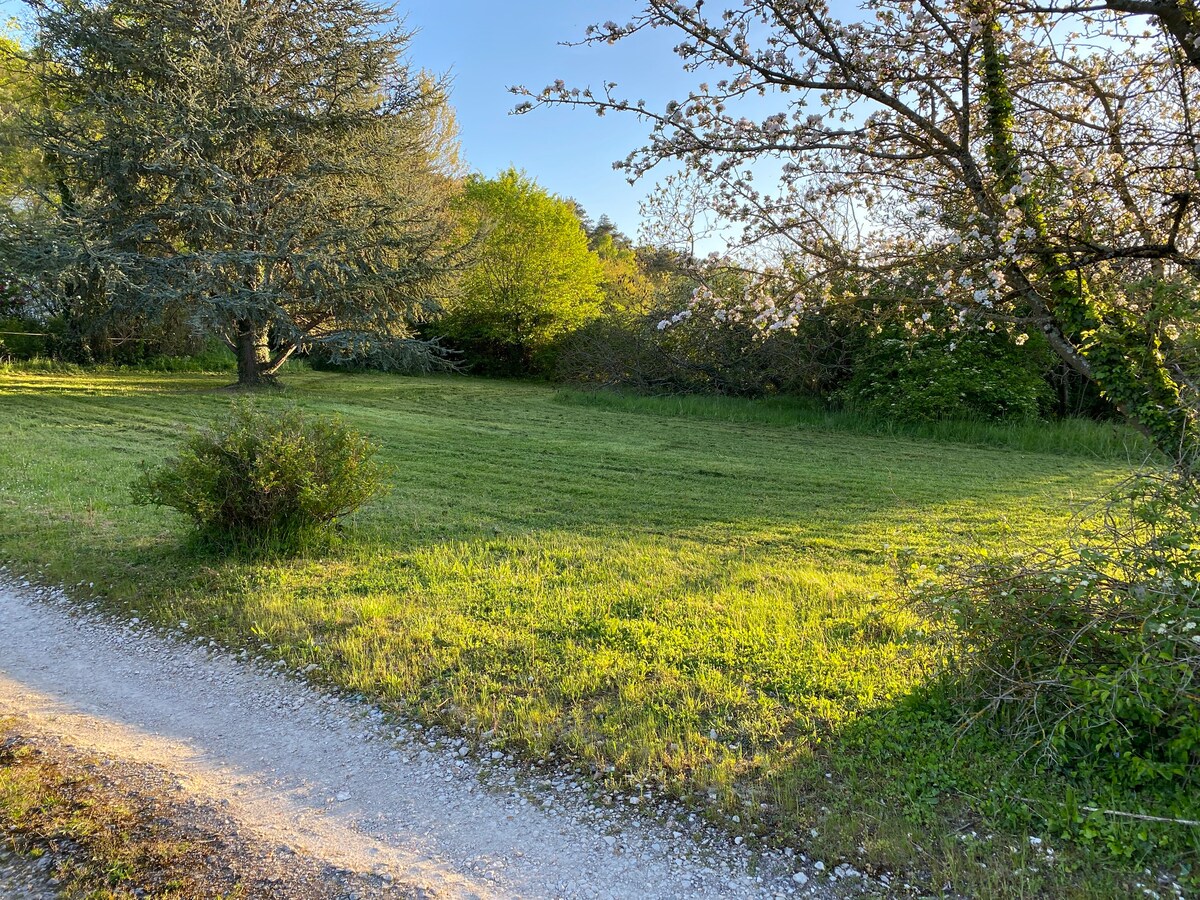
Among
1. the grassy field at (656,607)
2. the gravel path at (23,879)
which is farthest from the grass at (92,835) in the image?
the grassy field at (656,607)

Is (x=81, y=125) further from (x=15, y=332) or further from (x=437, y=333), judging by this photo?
(x=437, y=333)

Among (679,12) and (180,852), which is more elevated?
(679,12)

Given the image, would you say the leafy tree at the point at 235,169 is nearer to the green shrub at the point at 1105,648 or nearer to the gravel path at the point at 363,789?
the gravel path at the point at 363,789

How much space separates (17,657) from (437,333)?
26.1 meters

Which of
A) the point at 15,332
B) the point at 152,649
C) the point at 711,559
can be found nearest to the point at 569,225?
the point at 15,332

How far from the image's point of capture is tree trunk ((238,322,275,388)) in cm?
1820

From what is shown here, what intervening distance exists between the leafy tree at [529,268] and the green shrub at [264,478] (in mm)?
19869

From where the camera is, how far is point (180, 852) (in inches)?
95.3

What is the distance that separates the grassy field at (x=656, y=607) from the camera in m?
2.79

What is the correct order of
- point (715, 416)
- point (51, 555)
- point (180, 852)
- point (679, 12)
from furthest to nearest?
point (715, 416) → point (51, 555) → point (679, 12) → point (180, 852)

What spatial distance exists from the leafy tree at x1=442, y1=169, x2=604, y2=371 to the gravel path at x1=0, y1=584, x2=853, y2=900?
72.7 feet

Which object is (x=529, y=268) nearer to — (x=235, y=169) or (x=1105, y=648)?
(x=235, y=169)

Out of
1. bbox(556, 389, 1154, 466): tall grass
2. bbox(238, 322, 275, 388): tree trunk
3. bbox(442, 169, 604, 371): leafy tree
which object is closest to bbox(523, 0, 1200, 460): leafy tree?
bbox(556, 389, 1154, 466): tall grass

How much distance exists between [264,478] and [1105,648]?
17.5 ft
